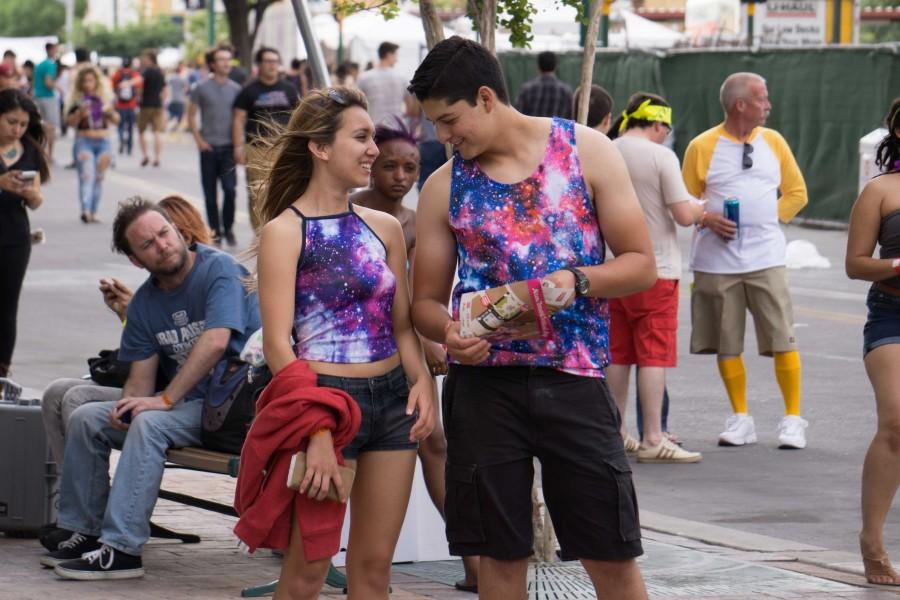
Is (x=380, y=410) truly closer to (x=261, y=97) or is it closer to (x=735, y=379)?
(x=735, y=379)

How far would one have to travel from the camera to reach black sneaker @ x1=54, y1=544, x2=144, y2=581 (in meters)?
6.27

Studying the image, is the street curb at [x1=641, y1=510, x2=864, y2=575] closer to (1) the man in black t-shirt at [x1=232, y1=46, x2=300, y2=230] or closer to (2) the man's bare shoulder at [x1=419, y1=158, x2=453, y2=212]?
(2) the man's bare shoulder at [x1=419, y1=158, x2=453, y2=212]

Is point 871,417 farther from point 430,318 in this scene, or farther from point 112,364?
point 430,318

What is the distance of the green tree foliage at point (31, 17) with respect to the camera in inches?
4702

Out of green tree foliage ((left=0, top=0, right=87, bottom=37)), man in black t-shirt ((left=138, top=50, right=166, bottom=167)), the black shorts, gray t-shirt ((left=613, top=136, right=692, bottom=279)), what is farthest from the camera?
green tree foliage ((left=0, top=0, right=87, bottom=37))

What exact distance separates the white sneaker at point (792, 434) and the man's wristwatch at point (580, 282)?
524 centimetres

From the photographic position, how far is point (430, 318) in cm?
458

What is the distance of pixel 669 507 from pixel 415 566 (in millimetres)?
1809

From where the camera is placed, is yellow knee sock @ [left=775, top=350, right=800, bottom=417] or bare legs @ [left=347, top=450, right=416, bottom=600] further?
yellow knee sock @ [left=775, top=350, right=800, bottom=417]

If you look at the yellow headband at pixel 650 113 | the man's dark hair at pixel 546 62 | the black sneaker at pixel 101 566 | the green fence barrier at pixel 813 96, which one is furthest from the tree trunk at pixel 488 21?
the green fence barrier at pixel 813 96

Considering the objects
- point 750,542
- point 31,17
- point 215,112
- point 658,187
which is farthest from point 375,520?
point 31,17

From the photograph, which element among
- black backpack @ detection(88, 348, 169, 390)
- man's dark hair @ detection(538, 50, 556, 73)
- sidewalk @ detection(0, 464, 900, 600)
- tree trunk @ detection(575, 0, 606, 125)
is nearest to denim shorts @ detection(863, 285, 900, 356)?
sidewalk @ detection(0, 464, 900, 600)

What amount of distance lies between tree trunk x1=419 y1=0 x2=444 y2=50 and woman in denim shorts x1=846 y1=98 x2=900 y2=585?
1714 mm

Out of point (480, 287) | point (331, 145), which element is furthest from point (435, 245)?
point (331, 145)
